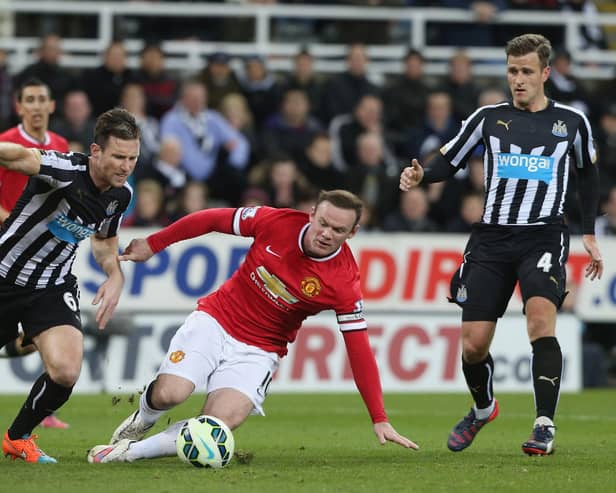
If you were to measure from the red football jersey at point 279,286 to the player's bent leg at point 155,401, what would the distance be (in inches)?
22.0

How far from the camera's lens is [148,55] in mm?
16281

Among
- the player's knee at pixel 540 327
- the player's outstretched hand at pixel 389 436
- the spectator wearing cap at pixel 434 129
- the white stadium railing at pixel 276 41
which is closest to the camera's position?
the player's outstretched hand at pixel 389 436

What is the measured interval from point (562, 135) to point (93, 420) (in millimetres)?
4694

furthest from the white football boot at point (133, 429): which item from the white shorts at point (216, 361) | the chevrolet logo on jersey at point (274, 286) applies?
the chevrolet logo on jersey at point (274, 286)

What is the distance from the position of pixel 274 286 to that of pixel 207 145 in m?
8.29

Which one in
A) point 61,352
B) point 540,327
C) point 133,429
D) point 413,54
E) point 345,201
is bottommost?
point 133,429

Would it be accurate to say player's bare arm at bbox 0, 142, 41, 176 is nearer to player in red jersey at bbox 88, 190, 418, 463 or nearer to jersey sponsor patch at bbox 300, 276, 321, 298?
player in red jersey at bbox 88, 190, 418, 463

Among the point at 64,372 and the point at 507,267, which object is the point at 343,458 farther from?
the point at 64,372

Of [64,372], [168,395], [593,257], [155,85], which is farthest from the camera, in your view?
[155,85]

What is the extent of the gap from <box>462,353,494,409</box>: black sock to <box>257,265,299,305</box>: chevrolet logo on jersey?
57.3 inches

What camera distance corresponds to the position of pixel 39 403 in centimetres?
776

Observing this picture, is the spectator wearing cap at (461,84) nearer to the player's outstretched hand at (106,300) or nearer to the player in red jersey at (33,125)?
the player in red jersey at (33,125)

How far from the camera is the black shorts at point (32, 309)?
7.82 metres

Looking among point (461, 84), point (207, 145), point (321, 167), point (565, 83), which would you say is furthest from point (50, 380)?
point (565, 83)
